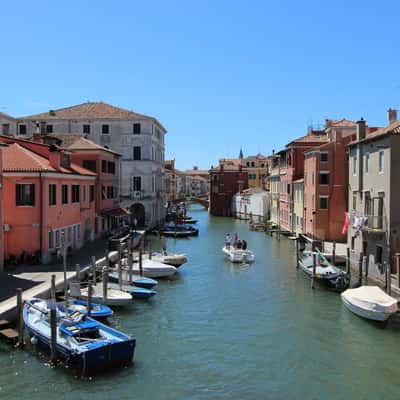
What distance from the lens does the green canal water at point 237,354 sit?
1327 centimetres

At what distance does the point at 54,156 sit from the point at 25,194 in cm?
375

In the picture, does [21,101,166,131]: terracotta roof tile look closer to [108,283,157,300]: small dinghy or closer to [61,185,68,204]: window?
[61,185,68,204]: window

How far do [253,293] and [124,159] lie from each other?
108ft

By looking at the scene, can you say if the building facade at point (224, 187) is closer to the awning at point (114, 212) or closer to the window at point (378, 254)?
the awning at point (114, 212)

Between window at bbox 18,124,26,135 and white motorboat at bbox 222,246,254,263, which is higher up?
window at bbox 18,124,26,135

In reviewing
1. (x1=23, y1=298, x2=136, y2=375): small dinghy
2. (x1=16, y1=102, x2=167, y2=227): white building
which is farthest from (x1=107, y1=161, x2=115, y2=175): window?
(x1=23, y1=298, x2=136, y2=375): small dinghy

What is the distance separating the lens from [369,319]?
1908 centimetres

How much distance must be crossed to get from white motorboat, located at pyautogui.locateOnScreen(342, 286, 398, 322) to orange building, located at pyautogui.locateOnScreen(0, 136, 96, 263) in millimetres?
14848

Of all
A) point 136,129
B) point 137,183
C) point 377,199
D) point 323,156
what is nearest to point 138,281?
point 377,199

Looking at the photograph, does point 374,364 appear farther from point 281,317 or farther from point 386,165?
point 386,165

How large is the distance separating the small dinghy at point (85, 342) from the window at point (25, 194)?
994 centimetres

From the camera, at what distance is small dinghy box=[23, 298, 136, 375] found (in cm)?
1403

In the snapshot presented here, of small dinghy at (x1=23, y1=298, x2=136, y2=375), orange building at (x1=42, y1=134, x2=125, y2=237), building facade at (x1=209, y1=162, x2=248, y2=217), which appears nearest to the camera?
small dinghy at (x1=23, y1=298, x2=136, y2=375)

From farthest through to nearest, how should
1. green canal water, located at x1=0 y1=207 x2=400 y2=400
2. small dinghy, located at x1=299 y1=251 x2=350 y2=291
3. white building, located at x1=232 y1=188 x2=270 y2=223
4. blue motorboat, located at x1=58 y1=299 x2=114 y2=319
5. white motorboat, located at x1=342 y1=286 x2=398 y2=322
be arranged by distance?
white building, located at x1=232 y1=188 x2=270 y2=223
small dinghy, located at x1=299 y1=251 x2=350 y2=291
white motorboat, located at x1=342 y1=286 x2=398 y2=322
blue motorboat, located at x1=58 y1=299 x2=114 y2=319
green canal water, located at x1=0 y1=207 x2=400 y2=400
